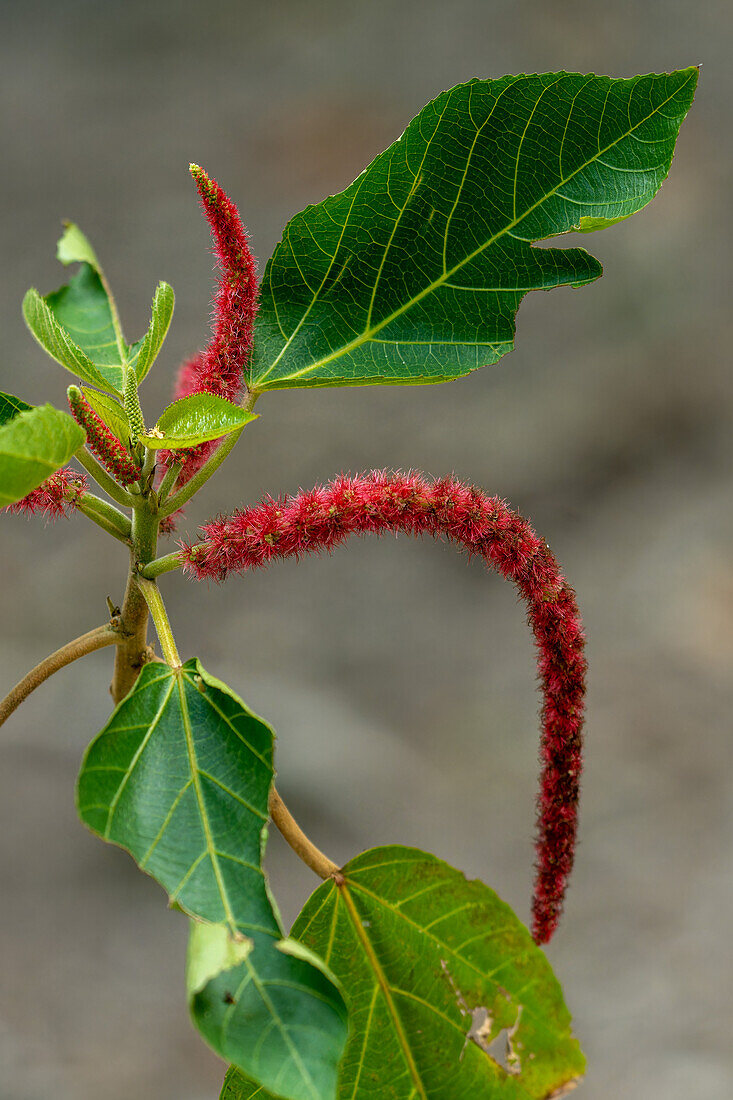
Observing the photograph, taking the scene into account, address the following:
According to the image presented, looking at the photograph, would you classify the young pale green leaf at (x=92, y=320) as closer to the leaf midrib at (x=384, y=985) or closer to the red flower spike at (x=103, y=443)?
the red flower spike at (x=103, y=443)

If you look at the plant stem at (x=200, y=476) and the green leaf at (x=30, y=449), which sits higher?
the plant stem at (x=200, y=476)

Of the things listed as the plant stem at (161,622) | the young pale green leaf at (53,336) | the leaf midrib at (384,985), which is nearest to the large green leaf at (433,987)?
the leaf midrib at (384,985)

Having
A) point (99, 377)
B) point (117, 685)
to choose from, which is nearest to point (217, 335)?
point (99, 377)

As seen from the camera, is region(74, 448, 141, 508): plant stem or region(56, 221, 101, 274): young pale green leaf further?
region(56, 221, 101, 274): young pale green leaf

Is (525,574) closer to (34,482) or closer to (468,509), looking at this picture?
(468,509)

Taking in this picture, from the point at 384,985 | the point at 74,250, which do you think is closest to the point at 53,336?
the point at 74,250

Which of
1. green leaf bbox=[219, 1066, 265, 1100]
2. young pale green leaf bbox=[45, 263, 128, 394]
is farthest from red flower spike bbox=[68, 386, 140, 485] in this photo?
green leaf bbox=[219, 1066, 265, 1100]

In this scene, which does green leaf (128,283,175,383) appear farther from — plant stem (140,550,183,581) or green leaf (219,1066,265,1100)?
green leaf (219,1066,265,1100)

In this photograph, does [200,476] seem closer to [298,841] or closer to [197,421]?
[197,421]
